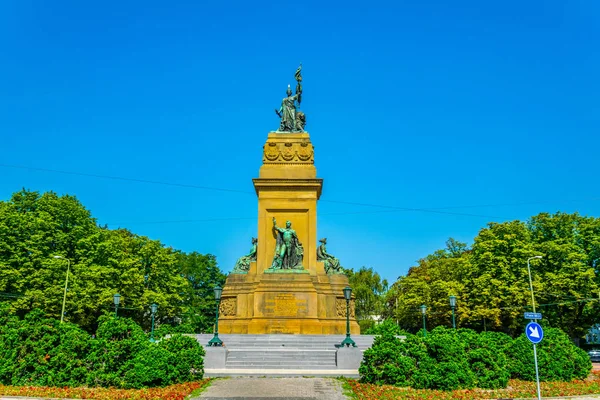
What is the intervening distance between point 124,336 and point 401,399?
8.78m

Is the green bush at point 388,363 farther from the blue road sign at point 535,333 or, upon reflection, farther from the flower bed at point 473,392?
the blue road sign at point 535,333

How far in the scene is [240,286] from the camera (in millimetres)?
31828

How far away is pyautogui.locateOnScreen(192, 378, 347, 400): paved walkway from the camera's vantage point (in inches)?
586

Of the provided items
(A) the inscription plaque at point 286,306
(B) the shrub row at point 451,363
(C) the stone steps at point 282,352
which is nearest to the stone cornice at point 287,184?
(A) the inscription plaque at point 286,306

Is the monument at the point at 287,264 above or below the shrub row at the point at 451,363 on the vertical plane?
above

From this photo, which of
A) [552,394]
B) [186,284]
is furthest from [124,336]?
[186,284]

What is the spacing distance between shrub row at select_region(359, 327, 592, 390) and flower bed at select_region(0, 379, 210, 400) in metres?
5.89

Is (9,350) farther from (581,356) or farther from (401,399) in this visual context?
(581,356)

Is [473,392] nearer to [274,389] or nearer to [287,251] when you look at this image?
[274,389]

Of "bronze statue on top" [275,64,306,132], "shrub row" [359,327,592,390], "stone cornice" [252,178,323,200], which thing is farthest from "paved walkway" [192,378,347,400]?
"bronze statue on top" [275,64,306,132]

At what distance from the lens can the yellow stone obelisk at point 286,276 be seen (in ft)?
Answer: 98.6

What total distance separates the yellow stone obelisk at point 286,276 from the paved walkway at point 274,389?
1175cm

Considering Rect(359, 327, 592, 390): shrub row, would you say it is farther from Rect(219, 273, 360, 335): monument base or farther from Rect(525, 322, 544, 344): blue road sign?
Rect(219, 273, 360, 335): monument base

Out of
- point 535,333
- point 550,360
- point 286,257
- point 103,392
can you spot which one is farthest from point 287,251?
point 535,333
